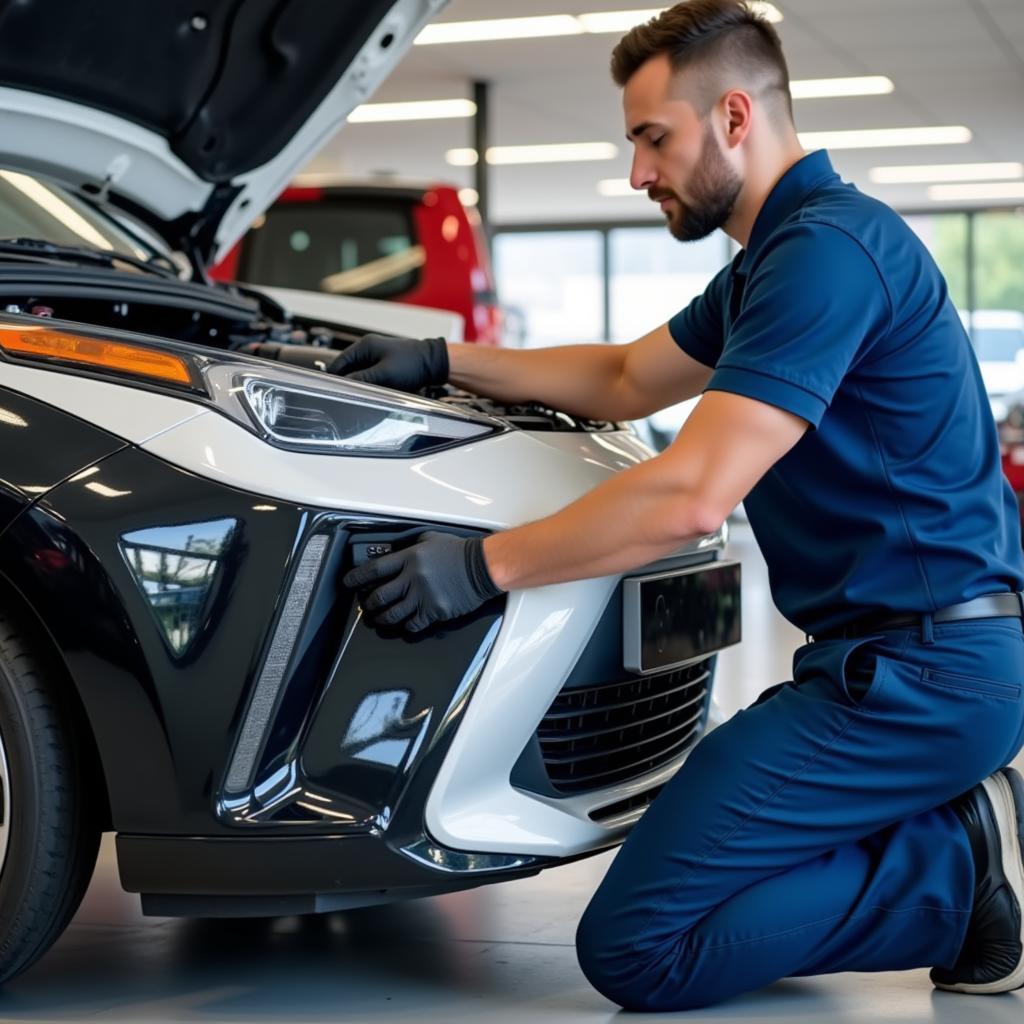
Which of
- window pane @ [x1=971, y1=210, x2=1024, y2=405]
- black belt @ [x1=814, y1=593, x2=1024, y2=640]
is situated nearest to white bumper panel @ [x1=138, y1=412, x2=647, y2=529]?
black belt @ [x1=814, y1=593, x2=1024, y2=640]

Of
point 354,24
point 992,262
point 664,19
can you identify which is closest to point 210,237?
point 354,24

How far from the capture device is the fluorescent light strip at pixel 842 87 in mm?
10005

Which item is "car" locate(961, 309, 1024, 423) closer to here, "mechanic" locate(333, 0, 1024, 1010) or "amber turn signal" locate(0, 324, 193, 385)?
"mechanic" locate(333, 0, 1024, 1010)

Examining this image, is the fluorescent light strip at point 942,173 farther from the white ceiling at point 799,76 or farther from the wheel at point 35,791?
the wheel at point 35,791

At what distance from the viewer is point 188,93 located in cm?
287

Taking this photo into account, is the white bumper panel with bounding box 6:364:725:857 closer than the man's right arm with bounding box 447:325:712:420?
Yes

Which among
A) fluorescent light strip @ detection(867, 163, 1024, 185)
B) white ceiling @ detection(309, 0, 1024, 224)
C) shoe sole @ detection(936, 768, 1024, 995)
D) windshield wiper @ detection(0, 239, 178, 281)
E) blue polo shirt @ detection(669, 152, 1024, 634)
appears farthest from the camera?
fluorescent light strip @ detection(867, 163, 1024, 185)

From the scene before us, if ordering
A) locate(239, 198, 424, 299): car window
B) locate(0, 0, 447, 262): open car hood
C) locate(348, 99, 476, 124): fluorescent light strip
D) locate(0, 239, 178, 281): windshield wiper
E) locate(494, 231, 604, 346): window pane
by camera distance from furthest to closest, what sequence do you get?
locate(494, 231, 604, 346): window pane, locate(348, 99, 476, 124): fluorescent light strip, locate(239, 198, 424, 299): car window, locate(0, 0, 447, 262): open car hood, locate(0, 239, 178, 281): windshield wiper

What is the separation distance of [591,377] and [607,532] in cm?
64

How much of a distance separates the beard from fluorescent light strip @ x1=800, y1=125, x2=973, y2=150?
1042cm

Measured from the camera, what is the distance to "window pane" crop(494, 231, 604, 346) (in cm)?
1762

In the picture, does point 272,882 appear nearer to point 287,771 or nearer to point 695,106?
point 287,771

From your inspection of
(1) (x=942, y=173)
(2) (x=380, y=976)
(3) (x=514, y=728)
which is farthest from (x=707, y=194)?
(1) (x=942, y=173)

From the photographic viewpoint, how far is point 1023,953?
1921 mm
